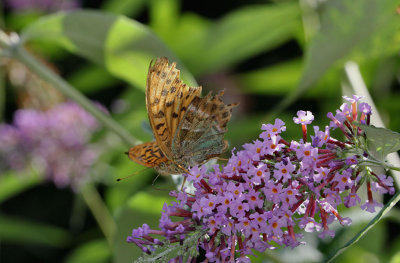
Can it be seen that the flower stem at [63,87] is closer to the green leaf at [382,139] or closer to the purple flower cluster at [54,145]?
the purple flower cluster at [54,145]

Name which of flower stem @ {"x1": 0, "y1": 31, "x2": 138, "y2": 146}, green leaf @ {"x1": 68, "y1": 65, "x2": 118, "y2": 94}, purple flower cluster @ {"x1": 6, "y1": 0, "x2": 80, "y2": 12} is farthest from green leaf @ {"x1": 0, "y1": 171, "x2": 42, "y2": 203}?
purple flower cluster @ {"x1": 6, "y1": 0, "x2": 80, "y2": 12}

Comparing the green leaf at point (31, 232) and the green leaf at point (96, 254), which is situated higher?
the green leaf at point (31, 232)

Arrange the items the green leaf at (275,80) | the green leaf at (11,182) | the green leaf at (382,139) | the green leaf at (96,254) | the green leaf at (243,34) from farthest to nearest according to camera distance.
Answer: the green leaf at (11,182)
the green leaf at (275,80)
the green leaf at (96,254)
the green leaf at (243,34)
the green leaf at (382,139)

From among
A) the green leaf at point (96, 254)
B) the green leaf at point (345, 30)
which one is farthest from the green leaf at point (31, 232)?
the green leaf at point (345, 30)

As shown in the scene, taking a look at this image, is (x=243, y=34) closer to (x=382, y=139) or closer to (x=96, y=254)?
(x=96, y=254)

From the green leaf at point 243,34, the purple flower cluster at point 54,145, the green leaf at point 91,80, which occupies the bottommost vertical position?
the green leaf at point 243,34

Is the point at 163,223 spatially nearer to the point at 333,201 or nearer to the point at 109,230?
the point at 333,201

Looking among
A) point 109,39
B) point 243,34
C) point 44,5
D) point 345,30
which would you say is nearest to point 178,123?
point 109,39
